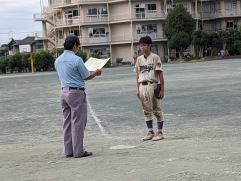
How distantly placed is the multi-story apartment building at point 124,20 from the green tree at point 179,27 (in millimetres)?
5983

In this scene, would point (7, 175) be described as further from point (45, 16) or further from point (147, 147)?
point (45, 16)

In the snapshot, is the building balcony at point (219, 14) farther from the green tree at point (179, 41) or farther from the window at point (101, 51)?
the window at point (101, 51)

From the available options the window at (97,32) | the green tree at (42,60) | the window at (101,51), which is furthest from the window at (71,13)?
the green tree at (42,60)

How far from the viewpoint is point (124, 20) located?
84.8m

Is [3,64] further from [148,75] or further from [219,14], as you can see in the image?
[148,75]

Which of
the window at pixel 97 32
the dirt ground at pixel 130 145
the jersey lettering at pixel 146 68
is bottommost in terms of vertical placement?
the dirt ground at pixel 130 145

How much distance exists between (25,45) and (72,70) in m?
110

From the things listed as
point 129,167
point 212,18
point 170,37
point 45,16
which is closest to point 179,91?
point 129,167

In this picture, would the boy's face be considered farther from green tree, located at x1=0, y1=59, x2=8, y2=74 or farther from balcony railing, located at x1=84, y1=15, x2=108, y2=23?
balcony railing, located at x1=84, y1=15, x2=108, y2=23

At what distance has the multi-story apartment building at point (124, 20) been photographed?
3334 inches

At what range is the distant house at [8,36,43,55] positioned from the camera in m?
109

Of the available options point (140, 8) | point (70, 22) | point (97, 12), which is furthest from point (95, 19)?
point (140, 8)

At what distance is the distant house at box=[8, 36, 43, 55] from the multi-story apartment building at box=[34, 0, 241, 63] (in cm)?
2002

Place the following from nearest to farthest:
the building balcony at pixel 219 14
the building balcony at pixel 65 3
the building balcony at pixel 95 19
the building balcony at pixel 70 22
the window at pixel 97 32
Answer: the building balcony at pixel 95 19
the building balcony at pixel 70 22
the window at pixel 97 32
the building balcony at pixel 65 3
the building balcony at pixel 219 14
